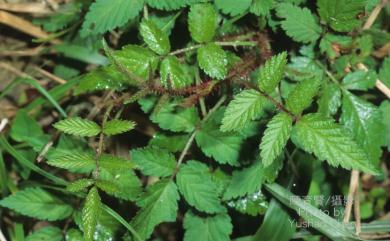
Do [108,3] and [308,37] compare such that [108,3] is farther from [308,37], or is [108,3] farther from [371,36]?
[371,36]

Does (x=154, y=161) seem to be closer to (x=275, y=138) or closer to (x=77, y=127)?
(x=77, y=127)

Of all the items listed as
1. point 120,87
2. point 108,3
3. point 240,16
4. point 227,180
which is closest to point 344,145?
point 227,180

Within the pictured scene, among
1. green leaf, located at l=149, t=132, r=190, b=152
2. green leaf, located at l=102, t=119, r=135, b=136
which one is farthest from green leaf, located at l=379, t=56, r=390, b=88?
green leaf, located at l=102, t=119, r=135, b=136

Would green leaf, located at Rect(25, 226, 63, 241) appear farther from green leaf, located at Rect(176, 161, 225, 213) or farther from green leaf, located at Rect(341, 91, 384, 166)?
green leaf, located at Rect(341, 91, 384, 166)

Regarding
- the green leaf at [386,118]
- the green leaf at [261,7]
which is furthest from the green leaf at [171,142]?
the green leaf at [386,118]

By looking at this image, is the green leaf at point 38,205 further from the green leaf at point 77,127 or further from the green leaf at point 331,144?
the green leaf at point 331,144

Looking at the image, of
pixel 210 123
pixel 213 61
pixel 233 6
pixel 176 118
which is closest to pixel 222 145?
pixel 210 123
